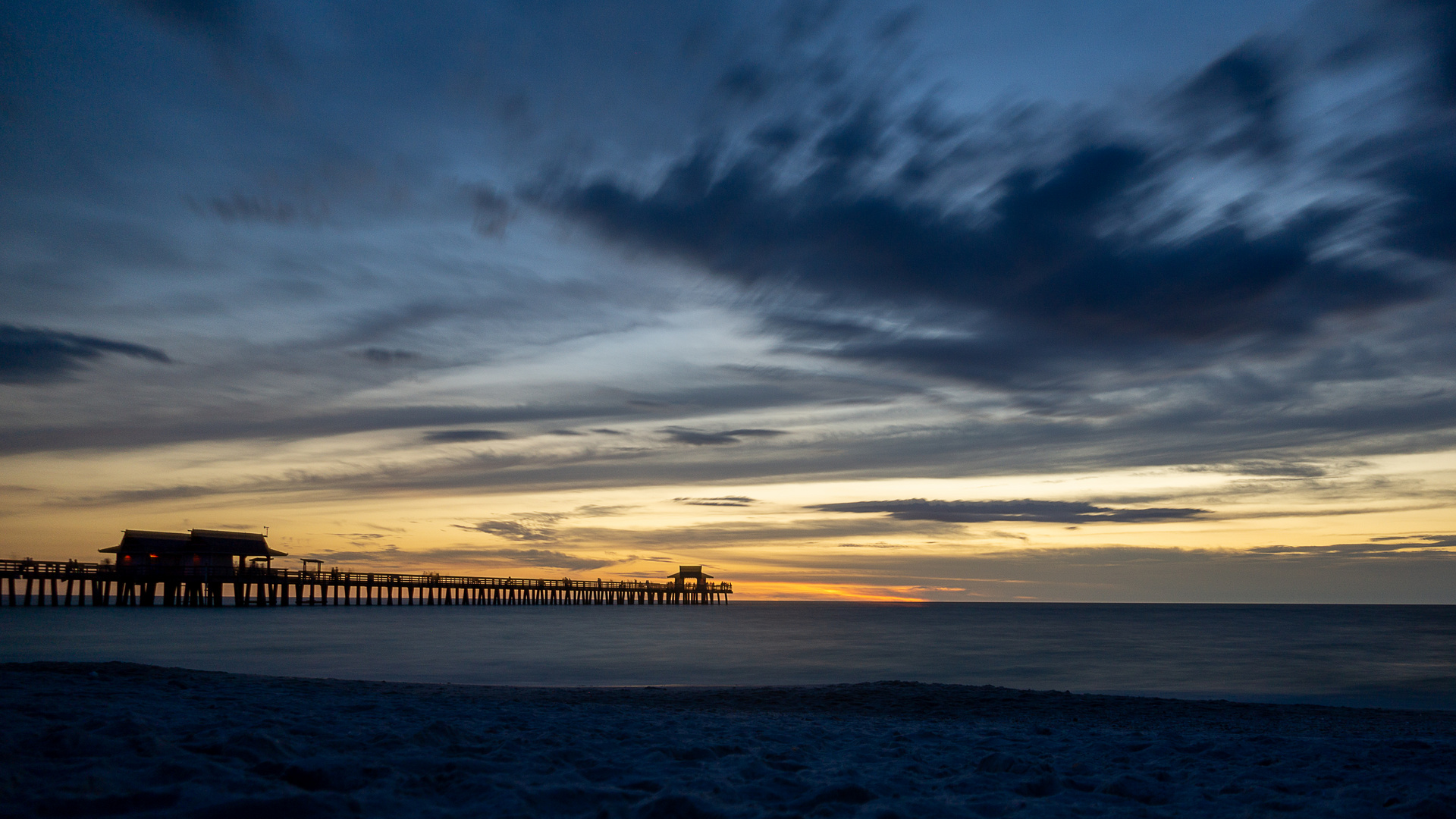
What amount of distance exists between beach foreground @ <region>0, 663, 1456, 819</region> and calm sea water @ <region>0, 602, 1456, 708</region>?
34.7 feet

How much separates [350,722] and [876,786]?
186 inches

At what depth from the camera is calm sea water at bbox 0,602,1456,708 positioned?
20.5 metres

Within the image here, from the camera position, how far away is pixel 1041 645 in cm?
3525

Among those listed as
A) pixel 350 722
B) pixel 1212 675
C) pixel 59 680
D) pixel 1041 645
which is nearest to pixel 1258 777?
pixel 350 722

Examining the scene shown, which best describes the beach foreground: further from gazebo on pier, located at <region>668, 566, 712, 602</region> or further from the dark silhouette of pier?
gazebo on pier, located at <region>668, 566, 712, 602</region>

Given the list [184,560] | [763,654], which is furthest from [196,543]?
[763,654]

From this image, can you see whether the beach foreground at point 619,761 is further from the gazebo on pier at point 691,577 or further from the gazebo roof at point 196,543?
the gazebo on pier at point 691,577

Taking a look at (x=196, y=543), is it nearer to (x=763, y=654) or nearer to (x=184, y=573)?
(x=184, y=573)

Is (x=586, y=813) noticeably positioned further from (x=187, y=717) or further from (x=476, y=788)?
(x=187, y=717)

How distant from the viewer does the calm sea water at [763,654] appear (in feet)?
67.3

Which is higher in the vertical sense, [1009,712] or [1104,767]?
[1104,767]

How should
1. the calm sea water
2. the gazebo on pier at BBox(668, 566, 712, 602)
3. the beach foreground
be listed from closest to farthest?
the beach foreground
the calm sea water
the gazebo on pier at BBox(668, 566, 712, 602)

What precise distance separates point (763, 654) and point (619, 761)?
81.2 feet

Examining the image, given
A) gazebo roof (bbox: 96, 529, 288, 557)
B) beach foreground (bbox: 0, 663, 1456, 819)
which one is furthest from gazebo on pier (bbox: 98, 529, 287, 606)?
beach foreground (bbox: 0, 663, 1456, 819)
